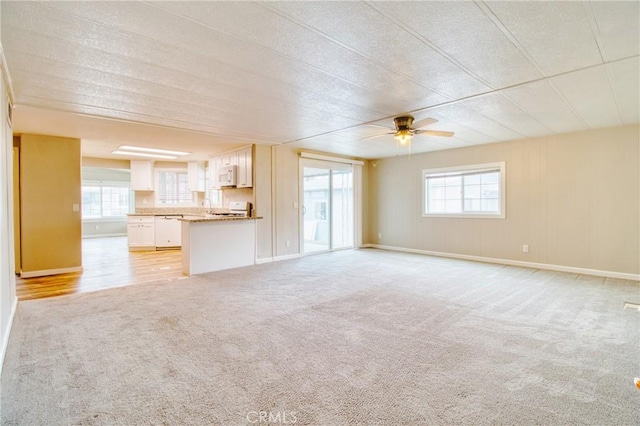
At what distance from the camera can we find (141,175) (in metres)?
8.59

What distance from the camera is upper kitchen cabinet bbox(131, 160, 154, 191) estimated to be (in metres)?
8.54

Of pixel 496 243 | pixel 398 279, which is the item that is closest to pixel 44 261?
pixel 398 279

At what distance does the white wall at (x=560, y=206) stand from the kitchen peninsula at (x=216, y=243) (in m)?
3.98

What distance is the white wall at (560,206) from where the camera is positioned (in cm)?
479

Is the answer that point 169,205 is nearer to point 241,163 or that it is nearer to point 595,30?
point 241,163

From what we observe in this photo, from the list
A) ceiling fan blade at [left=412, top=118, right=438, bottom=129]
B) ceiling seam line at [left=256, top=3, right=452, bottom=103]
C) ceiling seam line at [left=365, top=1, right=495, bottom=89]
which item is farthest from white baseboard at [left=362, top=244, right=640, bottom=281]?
ceiling seam line at [left=256, top=3, right=452, bottom=103]

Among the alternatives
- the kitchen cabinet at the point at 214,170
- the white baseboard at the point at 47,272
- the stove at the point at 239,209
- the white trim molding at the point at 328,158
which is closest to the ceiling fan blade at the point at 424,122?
the white trim molding at the point at 328,158

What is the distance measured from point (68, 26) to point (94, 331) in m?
2.50

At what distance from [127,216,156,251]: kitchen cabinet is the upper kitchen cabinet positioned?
1.05 meters

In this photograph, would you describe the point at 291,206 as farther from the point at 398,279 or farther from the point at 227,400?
the point at 227,400

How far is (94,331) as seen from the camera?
290 cm

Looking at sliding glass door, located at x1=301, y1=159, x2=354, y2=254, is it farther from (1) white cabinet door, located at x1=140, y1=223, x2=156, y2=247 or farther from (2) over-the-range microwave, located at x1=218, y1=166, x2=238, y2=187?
(1) white cabinet door, located at x1=140, y1=223, x2=156, y2=247

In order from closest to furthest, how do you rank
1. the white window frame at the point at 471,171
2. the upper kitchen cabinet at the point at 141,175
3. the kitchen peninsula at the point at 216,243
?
the kitchen peninsula at the point at 216,243
the white window frame at the point at 471,171
the upper kitchen cabinet at the point at 141,175

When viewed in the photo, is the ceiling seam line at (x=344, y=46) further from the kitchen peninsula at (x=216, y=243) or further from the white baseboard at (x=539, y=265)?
the white baseboard at (x=539, y=265)
